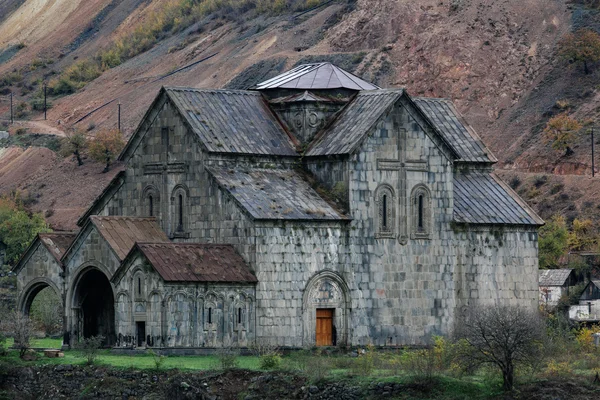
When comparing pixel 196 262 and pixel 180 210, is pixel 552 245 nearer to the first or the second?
pixel 180 210

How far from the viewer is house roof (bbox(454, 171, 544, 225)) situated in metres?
65.4

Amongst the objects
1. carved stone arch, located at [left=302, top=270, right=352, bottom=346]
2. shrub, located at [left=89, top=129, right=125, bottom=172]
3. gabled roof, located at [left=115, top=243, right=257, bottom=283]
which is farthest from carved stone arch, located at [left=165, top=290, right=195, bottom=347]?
shrub, located at [left=89, top=129, right=125, bottom=172]

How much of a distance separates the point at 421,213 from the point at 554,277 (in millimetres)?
26583

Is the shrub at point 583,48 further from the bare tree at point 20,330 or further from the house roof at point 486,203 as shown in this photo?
the bare tree at point 20,330

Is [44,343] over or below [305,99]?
below

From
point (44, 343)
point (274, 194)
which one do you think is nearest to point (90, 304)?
point (44, 343)

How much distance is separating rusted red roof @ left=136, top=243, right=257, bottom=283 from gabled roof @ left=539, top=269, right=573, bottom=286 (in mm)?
32908

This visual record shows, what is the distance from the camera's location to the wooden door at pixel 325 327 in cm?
6078

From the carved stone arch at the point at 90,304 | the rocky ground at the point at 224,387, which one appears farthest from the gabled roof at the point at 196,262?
the rocky ground at the point at 224,387

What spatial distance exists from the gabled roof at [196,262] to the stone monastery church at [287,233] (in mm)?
70

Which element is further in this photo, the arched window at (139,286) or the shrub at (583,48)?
the shrub at (583,48)

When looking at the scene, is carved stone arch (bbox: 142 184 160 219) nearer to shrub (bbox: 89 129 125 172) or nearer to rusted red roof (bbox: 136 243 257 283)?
rusted red roof (bbox: 136 243 257 283)

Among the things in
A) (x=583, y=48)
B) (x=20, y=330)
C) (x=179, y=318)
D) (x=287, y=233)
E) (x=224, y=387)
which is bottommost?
(x=224, y=387)

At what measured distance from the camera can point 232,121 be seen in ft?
207
